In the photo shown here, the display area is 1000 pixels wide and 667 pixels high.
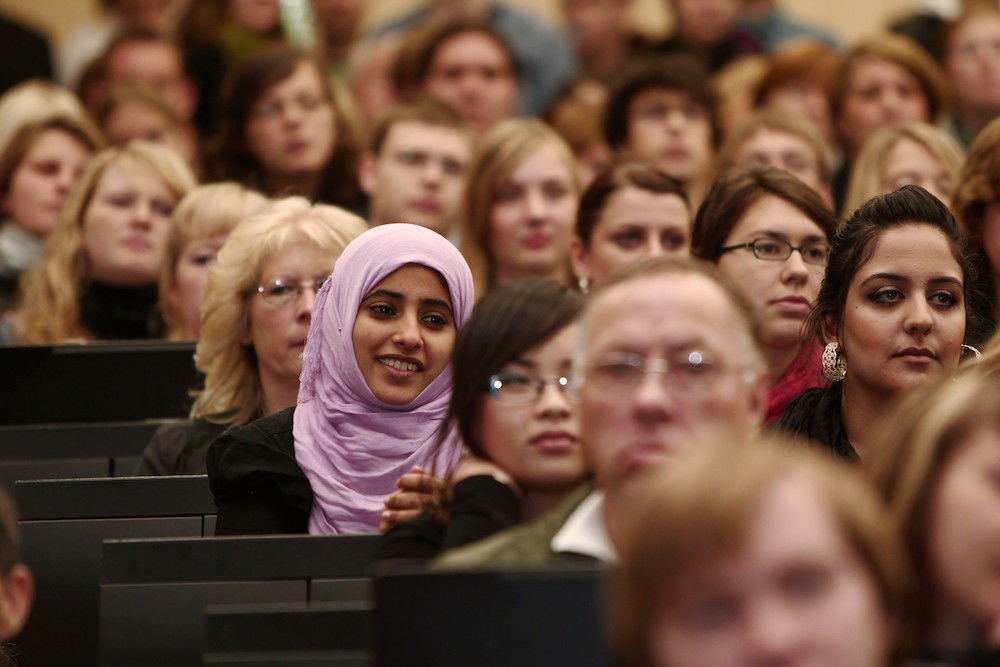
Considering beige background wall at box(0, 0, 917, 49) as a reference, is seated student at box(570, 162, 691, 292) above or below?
below

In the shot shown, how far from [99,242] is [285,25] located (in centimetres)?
211

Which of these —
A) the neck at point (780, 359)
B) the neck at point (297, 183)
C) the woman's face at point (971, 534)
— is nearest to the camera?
the woman's face at point (971, 534)

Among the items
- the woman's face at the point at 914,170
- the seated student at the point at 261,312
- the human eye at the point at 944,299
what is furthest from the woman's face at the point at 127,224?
the human eye at the point at 944,299

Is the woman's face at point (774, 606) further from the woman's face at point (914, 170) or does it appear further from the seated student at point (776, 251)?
the woman's face at point (914, 170)

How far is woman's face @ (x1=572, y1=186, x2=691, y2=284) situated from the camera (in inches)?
168

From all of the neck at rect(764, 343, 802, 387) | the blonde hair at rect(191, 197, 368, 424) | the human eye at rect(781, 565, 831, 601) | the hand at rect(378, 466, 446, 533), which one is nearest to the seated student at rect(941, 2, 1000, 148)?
the neck at rect(764, 343, 802, 387)

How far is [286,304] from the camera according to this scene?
3682mm

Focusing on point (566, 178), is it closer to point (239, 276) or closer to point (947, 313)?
point (239, 276)

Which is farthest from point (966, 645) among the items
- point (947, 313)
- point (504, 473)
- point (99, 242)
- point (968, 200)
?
point (99, 242)

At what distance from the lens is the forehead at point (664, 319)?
2.18 m

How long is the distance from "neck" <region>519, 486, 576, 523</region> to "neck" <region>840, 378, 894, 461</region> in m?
0.77

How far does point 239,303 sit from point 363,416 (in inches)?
26.1

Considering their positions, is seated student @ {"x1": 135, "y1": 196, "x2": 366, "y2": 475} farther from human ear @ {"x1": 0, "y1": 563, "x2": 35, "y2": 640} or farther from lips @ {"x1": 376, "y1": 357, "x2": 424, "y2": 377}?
human ear @ {"x1": 0, "y1": 563, "x2": 35, "y2": 640}

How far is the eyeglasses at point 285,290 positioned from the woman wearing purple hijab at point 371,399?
0.37m
